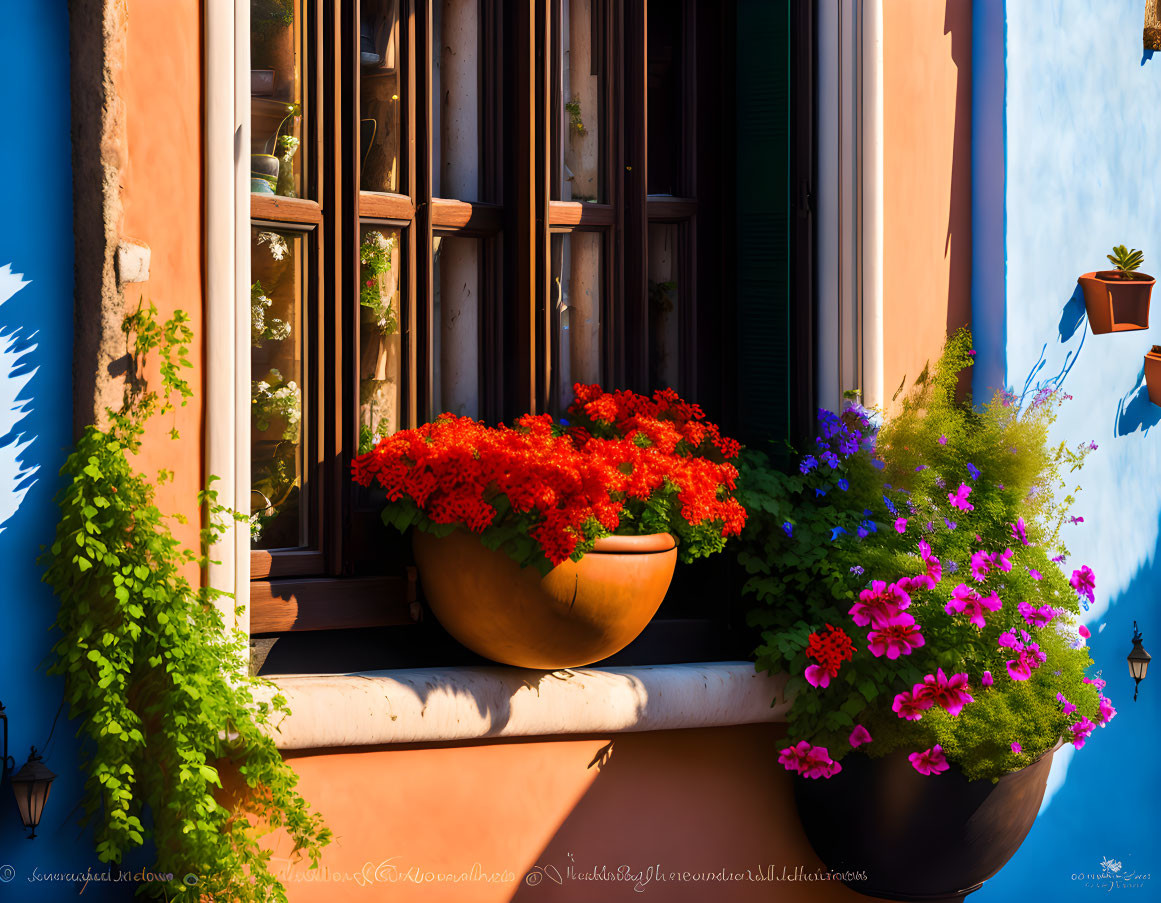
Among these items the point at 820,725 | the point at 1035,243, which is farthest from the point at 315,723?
the point at 1035,243

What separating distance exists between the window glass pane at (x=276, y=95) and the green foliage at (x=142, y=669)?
0.72 metres

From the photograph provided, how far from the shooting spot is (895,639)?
3361 mm

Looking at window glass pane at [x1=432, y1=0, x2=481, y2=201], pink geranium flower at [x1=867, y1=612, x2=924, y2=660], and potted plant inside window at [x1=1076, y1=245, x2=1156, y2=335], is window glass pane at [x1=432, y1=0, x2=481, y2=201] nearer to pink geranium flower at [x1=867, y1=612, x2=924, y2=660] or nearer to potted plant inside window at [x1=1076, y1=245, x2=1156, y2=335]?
pink geranium flower at [x1=867, y1=612, x2=924, y2=660]

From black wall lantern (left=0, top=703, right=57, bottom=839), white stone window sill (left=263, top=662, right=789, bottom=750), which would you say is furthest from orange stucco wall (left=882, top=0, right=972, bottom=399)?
black wall lantern (left=0, top=703, right=57, bottom=839)

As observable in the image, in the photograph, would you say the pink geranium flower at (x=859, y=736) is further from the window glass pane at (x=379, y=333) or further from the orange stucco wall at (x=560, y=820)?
the window glass pane at (x=379, y=333)

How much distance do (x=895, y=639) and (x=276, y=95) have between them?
2407mm

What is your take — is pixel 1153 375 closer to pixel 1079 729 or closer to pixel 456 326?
pixel 1079 729

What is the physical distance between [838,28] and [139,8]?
2263 millimetres

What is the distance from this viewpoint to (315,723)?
298 centimetres

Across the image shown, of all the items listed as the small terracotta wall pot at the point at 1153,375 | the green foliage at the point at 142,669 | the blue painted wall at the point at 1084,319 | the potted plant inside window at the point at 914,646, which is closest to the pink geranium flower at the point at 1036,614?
the potted plant inside window at the point at 914,646

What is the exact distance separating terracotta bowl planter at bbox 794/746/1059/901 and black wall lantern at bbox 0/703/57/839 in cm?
216

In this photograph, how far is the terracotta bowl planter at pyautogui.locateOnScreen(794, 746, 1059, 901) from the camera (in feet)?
11.2

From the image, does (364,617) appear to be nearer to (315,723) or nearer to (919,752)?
(315,723)

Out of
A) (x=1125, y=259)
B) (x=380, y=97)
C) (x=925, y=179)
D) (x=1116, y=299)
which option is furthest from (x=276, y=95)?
(x=1125, y=259)
